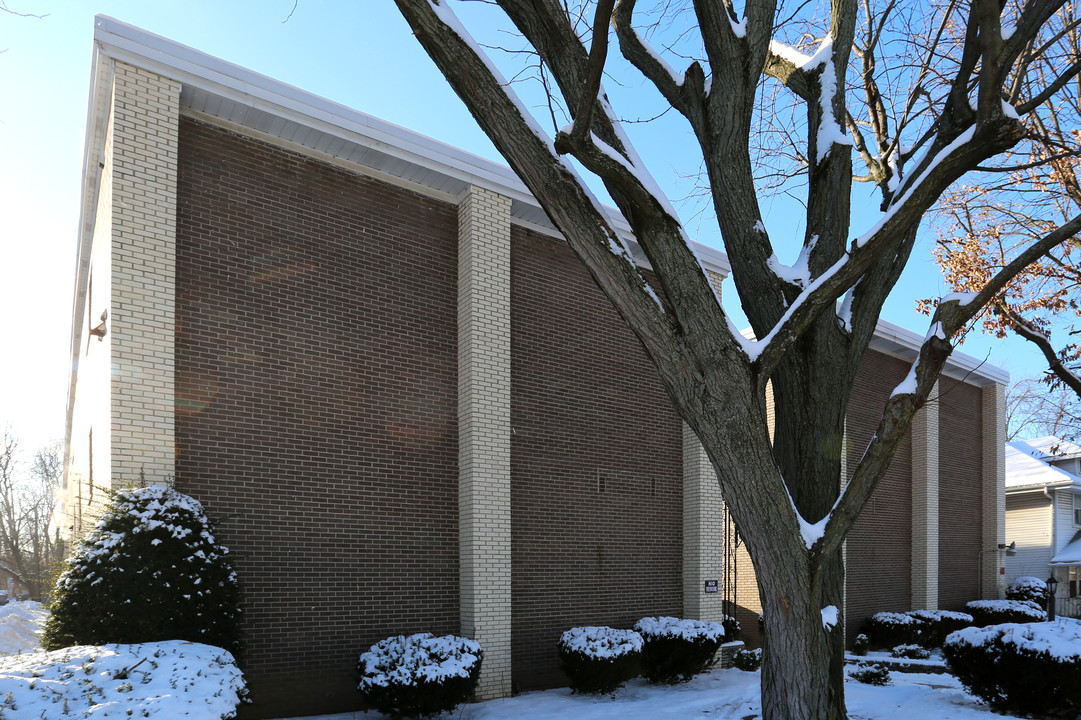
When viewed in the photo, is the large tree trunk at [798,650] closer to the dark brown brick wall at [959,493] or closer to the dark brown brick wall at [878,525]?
the dark brown brick wall at [878,525]

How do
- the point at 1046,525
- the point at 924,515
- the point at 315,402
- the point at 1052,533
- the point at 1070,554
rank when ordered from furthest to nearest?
the point at 1046,525 < the point at 1052,533 < the point at 1070,554 < the point at 924,515 < the point at 315,402

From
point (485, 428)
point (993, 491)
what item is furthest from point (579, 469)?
point (993, 491)

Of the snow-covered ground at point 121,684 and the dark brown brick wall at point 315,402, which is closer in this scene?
the snow-covered ground at point 121,684

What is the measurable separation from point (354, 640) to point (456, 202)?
6831 mm

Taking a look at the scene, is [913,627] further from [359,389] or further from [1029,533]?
[359,389]

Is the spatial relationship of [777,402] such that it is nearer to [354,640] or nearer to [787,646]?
[787,646]

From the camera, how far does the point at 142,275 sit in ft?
28.6

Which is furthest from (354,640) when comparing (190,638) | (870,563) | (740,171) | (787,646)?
(870,563)

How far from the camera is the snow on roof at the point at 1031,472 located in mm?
28016

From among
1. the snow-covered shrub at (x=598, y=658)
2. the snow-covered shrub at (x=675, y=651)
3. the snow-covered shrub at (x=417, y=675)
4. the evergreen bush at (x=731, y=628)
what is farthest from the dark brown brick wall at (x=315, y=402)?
the evergreen bush at (x=731, y=628)

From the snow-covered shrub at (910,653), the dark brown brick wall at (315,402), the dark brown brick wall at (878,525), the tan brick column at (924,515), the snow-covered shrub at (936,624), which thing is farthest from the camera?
the tan brick column at (924,515)

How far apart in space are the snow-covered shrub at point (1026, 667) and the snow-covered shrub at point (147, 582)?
9104 millimetres

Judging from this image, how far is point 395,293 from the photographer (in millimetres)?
11125

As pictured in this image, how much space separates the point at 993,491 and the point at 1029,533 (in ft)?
20.2
